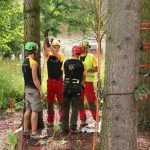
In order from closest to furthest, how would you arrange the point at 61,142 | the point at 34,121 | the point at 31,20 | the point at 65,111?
the point at 61,142 → the point at 34,121 → the point at 65,111 → the point at 31,20

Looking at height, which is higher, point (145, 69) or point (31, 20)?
point (31, 20)

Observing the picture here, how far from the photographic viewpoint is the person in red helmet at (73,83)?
23.9 feet

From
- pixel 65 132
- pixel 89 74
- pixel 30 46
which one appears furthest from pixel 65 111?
pixel 30 46

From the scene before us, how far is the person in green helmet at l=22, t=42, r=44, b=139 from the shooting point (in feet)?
22.9

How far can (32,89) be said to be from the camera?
282 inches

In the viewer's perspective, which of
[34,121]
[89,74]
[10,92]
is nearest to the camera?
[34,121]

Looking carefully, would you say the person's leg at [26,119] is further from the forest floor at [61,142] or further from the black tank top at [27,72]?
the black tank top at [27,72]

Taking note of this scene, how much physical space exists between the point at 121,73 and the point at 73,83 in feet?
9.79

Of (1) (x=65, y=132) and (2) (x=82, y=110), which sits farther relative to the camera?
(2) (x=82, y=110)

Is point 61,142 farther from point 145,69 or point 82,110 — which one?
point 145,69

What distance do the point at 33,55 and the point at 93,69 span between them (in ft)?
5.25

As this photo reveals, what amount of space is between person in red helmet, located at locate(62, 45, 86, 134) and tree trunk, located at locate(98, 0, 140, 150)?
269 cm

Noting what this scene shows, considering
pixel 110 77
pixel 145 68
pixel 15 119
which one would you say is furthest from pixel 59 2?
pixel 110 77

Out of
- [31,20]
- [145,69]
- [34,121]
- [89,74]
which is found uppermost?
[31,20]
